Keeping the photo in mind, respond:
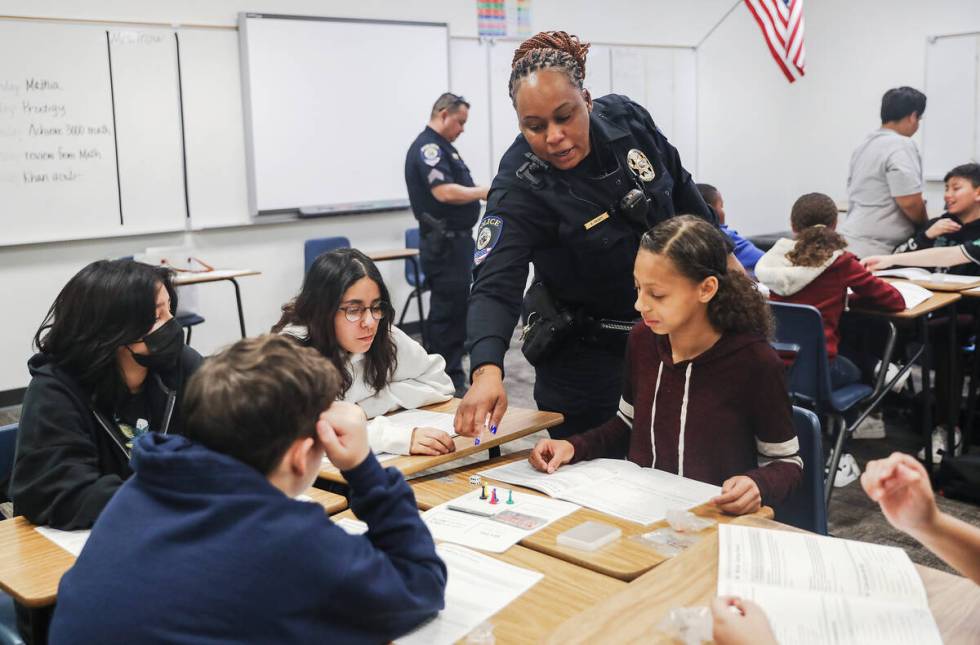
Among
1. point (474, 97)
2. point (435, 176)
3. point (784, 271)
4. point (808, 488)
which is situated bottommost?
point (808, 488)

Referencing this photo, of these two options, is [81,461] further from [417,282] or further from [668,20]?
[668,20]

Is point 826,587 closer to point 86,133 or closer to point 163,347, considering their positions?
point 163,347

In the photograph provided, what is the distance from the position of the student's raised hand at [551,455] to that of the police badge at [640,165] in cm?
71

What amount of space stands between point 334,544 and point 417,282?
4890 millimetres

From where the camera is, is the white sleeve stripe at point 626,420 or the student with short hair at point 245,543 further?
the white sleeve stripe at point 626,420

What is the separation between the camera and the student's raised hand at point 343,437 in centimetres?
125

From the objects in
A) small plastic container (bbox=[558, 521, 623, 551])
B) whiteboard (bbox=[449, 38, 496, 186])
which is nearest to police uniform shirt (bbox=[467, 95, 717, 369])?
small plastic container (bbox=[558, 521, 623, 551])

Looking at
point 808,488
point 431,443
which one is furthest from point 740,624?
point 431,443

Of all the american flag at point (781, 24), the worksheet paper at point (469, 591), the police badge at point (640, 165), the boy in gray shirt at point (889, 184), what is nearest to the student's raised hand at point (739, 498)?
the worksheet paper at point (469, 591)

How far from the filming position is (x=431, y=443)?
208cm

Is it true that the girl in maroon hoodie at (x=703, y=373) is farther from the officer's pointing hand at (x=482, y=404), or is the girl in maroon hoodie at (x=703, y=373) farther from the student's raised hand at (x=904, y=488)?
the student's raised hand at (x=904, y=488)

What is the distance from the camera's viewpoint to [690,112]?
26.1ft

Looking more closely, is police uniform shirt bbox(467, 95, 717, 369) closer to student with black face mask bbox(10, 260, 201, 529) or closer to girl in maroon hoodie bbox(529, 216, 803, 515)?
girl in maroon hoodie bbox(529, 216, 803, 515)

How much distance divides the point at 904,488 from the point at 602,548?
1.69 feet
